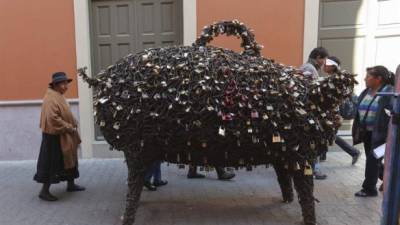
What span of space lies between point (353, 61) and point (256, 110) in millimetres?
4085

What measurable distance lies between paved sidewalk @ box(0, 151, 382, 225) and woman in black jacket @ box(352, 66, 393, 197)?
0.30 meters

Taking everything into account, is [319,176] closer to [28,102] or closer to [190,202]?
[190,202]

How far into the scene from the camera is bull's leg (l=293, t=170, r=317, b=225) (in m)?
3.48

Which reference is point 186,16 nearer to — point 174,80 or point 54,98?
point 54,98

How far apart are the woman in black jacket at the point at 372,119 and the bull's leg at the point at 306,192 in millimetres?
1137

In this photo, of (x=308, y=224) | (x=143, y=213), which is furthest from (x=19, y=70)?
(x=308, y=224)

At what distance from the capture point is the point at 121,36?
653 centimetres

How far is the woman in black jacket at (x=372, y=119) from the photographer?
4156mm

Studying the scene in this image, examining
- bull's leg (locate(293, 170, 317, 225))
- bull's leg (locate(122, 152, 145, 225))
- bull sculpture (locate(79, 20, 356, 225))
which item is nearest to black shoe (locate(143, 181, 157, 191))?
bull's leg (locate(122, 152, 145, 225))

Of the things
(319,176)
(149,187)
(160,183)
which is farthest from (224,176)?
(319,176)

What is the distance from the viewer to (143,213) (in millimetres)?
4090

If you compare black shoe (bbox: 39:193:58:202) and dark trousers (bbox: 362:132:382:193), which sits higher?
dark trousers (bbox: 362:132:382:193)

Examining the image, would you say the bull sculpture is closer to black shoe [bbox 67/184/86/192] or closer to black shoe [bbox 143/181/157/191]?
black shoe [bbox 143/181/157/191]

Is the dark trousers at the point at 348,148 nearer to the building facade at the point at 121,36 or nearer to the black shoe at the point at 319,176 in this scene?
the black shoe at the point at 319,176
